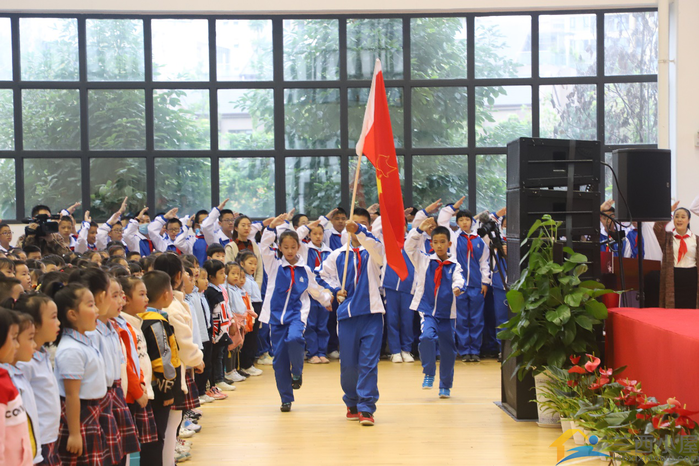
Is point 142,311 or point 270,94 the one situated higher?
point 270,94

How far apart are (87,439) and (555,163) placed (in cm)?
376

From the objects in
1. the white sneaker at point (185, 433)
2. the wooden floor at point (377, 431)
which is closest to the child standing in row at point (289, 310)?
the wooden floor at point (377, 431)

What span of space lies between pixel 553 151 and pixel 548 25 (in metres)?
6.13

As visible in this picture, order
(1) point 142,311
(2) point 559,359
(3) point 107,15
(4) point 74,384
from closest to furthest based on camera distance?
(4) point 74,384
(1) point 142,311
(2) point 559,359
(3) point 107,15

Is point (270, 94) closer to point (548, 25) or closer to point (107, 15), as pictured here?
point (107, 15)

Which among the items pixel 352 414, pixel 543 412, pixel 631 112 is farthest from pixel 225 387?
pixel 631 112

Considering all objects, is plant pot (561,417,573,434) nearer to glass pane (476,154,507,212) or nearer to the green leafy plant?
the green leafy plant

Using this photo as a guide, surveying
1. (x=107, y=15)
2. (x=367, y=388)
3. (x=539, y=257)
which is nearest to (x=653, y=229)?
(x=539, y=257)

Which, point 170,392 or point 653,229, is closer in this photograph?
point 170,392

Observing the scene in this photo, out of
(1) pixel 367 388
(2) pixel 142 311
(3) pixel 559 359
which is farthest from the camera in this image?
(1) pixel 367 388

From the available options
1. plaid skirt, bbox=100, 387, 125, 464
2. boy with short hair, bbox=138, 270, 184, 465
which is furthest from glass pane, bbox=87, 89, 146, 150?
plaid skirt, bbox=100, 387, 125, 464

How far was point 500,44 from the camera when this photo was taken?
10.9 m

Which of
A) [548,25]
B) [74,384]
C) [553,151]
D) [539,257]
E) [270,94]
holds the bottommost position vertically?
[74,384]

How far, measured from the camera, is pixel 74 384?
304cm
